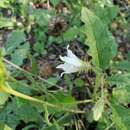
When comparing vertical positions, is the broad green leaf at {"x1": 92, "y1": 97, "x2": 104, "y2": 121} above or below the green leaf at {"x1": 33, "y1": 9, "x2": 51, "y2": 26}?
above

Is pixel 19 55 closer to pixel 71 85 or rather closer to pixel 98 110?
pixel 71 85

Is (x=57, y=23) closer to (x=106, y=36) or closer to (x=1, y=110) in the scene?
(x=1, y=110)

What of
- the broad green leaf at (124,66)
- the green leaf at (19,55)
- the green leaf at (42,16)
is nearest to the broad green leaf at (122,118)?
the broad green leaf at (124,66)

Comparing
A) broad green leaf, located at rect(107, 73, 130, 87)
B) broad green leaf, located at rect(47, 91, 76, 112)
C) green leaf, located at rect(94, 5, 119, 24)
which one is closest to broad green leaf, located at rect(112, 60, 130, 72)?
green leaf, located at rect(94, 5, 119, 24)

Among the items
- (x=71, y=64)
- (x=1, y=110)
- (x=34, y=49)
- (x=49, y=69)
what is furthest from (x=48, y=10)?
(x=71, y=64)

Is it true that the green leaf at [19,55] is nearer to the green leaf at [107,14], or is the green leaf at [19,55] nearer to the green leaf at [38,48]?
the green leaf at [38,48]

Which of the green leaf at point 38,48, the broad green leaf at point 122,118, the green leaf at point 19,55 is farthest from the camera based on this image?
the green leaf at point 38,48

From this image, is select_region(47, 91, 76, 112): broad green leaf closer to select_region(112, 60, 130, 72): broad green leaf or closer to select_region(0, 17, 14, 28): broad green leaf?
select_region(112, 60, 130, 72): broad green leaf

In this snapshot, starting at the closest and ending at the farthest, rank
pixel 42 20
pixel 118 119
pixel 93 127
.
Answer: pixel 118 119 → pixel 93 127 → pixel 42 20
